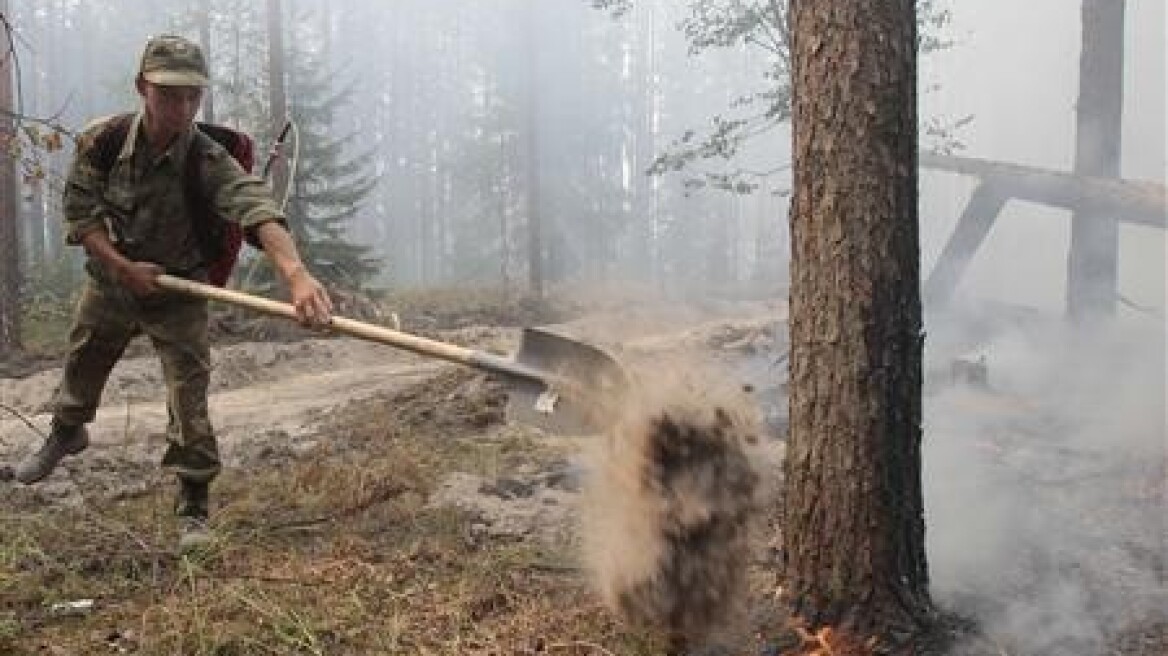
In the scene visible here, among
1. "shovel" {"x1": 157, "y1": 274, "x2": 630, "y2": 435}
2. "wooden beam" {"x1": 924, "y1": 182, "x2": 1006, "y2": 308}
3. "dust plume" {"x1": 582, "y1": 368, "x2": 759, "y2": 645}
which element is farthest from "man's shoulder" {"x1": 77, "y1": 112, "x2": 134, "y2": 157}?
→ "wooden beam" {"x1": 924, "y1": 182, "x2": 1006, "y2": 308}

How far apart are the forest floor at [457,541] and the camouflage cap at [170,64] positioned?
1.64 m

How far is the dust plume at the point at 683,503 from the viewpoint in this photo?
358 centimetres

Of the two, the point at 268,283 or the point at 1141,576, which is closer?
the point at 1141,576

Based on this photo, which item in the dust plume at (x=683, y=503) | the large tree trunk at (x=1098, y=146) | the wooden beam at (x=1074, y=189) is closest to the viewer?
the dust plume at (x=683, y=503)

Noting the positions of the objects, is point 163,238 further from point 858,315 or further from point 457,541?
point 858,315

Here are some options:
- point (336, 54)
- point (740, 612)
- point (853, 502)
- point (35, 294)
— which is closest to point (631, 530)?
point (740, 612)

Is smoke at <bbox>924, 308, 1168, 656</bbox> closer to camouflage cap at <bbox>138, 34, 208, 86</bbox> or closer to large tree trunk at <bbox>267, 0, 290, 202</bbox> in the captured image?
camouflage cap at <bbox>138, 34, 208, 86</bbox>

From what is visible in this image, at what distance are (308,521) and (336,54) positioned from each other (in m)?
57.9

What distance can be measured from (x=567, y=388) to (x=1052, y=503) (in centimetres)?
313

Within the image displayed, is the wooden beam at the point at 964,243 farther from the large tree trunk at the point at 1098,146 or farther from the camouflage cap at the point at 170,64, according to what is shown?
the camouflage cap at the point at 170,64

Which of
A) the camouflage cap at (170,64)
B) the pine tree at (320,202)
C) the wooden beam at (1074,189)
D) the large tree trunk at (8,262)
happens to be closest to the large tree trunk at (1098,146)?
the wooden beam at (1074,189)

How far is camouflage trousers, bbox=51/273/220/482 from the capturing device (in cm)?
480

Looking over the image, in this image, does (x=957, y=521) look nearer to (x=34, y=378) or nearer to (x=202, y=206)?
(x=202, y=206)

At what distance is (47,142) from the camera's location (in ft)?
16.1
